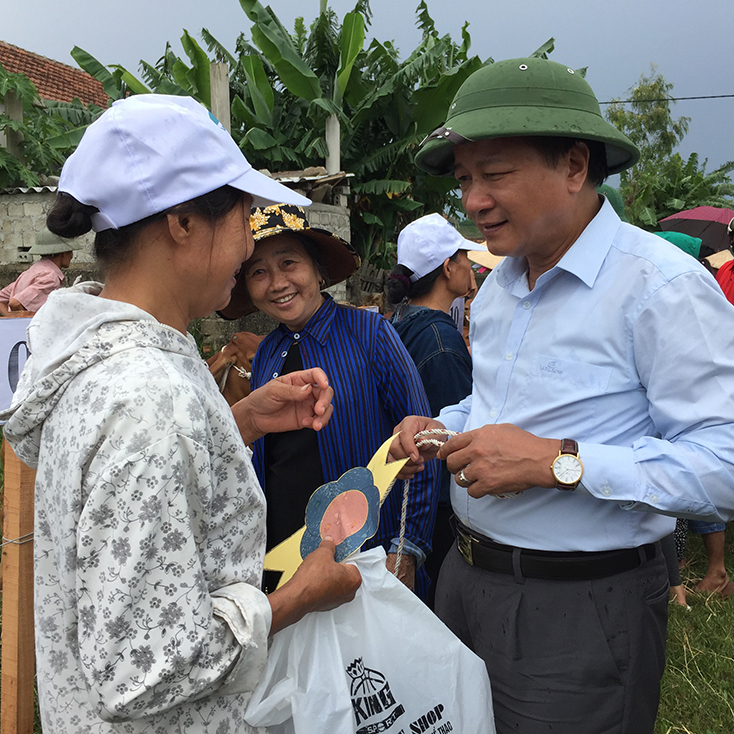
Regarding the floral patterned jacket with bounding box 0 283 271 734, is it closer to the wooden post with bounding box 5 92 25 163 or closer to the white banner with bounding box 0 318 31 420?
the white banner with bounding box 0 318 31 420

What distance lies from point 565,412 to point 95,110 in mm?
13389

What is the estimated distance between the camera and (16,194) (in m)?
9.82

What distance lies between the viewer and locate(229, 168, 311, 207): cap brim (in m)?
1.19

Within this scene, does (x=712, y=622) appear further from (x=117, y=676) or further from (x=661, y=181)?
(x=661, y=181)

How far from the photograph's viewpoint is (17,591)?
2.21 meters

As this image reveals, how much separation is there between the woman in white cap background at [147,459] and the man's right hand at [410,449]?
1.29ft

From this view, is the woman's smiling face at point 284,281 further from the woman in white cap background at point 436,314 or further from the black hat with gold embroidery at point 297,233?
the woman in white cap background at point 436,314

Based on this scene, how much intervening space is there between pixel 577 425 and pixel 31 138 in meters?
11.6

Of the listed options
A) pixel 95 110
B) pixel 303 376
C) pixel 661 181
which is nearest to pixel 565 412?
pixel 303 376

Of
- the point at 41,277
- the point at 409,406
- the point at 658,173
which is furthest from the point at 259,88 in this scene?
the point at 658,173

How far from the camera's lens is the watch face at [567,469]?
1357 millimetres

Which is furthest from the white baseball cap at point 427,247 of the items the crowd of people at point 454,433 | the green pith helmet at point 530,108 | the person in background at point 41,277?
the person in background at point 41,277

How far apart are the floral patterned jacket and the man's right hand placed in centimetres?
49

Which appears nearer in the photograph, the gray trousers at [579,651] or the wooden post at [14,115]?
the gray trousers at [579,651]
